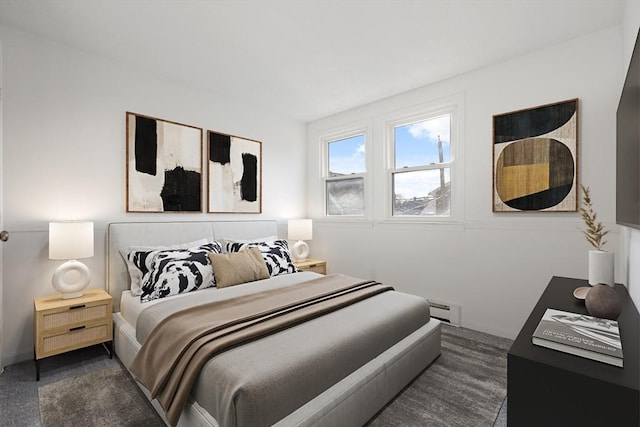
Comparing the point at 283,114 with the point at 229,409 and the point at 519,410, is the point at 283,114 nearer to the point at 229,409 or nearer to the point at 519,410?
the point at 229,409

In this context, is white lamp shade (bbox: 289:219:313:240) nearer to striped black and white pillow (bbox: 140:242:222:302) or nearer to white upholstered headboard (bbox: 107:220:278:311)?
white upholstered headboard (bbox: 107:220:278:311)

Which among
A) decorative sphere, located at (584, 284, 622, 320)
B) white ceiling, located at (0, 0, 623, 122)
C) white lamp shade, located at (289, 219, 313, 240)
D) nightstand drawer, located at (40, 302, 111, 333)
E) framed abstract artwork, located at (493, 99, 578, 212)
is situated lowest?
nightstand drawer, located at (40, 302, 111, 333)

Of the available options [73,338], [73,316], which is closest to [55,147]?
[73,316]

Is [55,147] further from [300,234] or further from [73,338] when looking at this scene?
[300,234]

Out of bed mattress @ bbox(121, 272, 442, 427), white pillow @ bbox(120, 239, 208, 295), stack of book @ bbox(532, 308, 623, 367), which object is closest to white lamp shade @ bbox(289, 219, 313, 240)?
white pillow @ bbox(120, 239, 208, 295)

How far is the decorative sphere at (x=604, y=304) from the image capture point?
4.50 ft

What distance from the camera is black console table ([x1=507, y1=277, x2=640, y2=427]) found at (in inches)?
33.6

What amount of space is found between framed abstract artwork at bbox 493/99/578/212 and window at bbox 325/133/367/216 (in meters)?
1.68

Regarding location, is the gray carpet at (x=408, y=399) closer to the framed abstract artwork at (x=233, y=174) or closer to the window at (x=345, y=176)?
the framed abstract artwork at (x=233, y=174)

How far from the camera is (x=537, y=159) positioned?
2729 millimetres

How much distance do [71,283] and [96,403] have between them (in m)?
1.14

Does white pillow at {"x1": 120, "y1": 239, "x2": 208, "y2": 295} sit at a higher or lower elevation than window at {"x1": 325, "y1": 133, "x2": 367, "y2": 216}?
lower

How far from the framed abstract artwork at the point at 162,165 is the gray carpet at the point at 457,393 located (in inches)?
111

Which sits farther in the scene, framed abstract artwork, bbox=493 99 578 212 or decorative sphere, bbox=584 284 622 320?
framed abstract artwork, bbox=493 99 578 212
